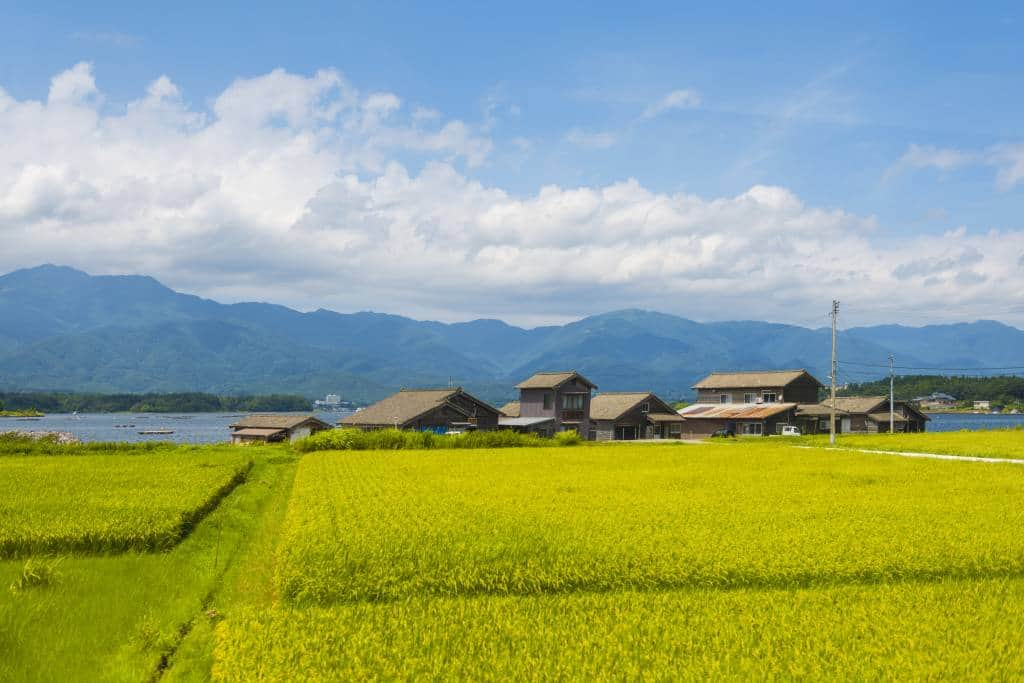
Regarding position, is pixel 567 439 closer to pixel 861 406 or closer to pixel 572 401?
pixel 572 401

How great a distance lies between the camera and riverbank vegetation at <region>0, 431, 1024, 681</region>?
8.76 meters

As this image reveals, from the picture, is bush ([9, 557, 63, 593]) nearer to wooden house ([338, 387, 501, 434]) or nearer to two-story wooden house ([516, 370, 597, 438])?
wooden house ([338, 387, 501, 434])

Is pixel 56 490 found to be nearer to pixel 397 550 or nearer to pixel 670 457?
pixel 397 550

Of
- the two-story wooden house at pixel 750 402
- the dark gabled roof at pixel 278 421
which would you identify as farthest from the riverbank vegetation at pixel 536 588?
the two-story wooden house at pixel 750 402

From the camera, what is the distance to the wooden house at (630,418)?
67.6 m

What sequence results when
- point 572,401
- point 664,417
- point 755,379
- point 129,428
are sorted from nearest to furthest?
point 572,401
point 664,417
point 755,379
point 129,428

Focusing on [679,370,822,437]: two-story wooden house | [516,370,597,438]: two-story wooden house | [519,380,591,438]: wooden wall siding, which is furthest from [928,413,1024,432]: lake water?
[516,370,597,438]: two-story wooden house

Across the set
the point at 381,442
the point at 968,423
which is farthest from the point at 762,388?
the point at 968,423

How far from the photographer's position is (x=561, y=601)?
1097 cm

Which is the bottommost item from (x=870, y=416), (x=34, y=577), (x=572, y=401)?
(x=34, y=577)

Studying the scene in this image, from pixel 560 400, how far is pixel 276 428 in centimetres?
2502

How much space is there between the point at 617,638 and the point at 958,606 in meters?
5.59

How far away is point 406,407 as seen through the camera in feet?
182

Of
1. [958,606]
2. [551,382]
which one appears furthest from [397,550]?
[551,382]
